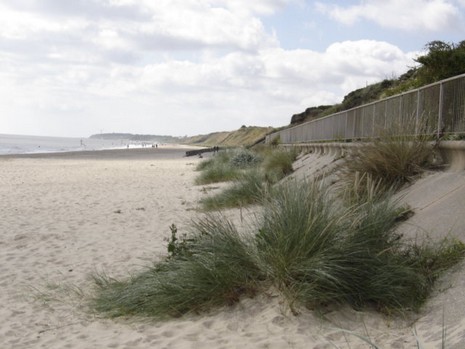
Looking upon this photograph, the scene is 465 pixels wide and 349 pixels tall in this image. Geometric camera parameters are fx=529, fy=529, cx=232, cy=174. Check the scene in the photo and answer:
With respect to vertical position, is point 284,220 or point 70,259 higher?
point 284,220

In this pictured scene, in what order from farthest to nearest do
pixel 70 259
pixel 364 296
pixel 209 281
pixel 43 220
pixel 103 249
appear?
pixel 43 220 → pixel 103 249 → pixel 70 259 → pixel 209 281 → pixel 364 296

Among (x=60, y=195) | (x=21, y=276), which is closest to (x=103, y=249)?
(x=21, y=276)

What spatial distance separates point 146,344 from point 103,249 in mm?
4162

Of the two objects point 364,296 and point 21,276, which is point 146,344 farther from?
point 21,276

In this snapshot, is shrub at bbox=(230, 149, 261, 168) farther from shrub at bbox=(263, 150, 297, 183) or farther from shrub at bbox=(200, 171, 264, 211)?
shrub at bbox=(200, 171, 264, 211)

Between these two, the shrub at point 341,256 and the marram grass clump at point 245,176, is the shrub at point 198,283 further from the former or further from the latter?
the marram grass clump at point 245,176

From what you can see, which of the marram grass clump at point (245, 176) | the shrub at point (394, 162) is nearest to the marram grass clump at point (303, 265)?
the marram grass clump at point (245, 176)

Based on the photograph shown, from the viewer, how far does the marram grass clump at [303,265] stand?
4.55 m

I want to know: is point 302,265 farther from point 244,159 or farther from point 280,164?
point 244,159

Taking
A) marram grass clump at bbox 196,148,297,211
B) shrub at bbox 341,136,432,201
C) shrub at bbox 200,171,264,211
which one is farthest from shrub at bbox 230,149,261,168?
shrub at bbox 341,136,432,201

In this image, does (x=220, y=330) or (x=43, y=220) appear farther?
(x=43, y=220)

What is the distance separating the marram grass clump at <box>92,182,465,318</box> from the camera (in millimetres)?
4551

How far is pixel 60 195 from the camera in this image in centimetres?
1575

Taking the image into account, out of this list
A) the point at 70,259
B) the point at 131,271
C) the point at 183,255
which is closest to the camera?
the point at 183,255
